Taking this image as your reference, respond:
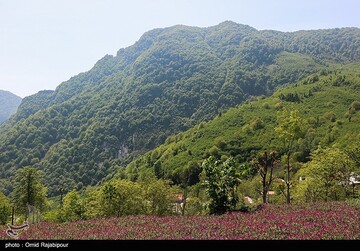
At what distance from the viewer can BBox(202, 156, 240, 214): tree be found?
2448 centimetres

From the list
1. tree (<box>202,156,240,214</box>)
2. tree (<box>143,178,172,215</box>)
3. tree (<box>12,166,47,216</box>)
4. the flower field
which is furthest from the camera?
tree (<box>12,166,47,216</box>)

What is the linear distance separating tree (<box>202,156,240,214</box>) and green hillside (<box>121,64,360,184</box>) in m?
107

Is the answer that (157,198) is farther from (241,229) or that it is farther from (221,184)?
(241,229)

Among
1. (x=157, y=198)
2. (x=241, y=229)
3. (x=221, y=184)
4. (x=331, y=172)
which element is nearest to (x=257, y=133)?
(x=331, y=172)

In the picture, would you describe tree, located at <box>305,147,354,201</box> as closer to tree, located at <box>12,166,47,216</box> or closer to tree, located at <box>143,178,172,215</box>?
tree, located at <box>143,178,172,215</box>

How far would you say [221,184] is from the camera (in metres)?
24.9

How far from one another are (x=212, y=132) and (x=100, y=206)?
5909 inches

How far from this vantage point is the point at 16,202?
59625 mm

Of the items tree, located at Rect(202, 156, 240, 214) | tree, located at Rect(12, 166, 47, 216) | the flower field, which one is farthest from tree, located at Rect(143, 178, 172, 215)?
tree, located at Rect(12, 166, 47, 216)

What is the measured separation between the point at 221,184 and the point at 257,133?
453 feet

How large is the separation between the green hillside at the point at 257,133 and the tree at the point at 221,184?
10686 centimetres
